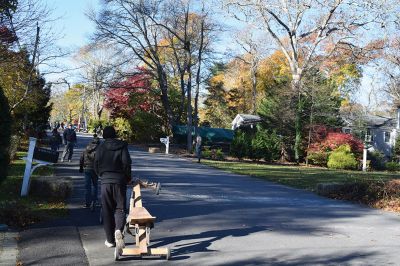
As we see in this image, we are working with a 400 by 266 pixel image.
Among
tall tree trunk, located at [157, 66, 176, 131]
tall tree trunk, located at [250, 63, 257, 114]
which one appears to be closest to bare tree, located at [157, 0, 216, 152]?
tall tree trunk, located at [157, 66, 176, 131]

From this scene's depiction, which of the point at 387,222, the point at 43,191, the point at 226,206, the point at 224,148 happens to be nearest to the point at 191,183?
the point at 226,206

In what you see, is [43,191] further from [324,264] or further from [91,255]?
[324,264]

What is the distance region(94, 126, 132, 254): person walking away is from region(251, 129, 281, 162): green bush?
1237 inches

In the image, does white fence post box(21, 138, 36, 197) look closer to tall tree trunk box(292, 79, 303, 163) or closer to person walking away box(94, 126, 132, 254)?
person walking away box(94, 126, 132, 254)

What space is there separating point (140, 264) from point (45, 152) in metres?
7.04

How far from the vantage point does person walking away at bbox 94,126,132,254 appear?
725cm

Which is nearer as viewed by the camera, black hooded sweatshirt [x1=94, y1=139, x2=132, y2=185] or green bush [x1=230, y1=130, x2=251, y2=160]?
black hooded sweatshirt [x1=94, y1=139, x2=132, y2=185]

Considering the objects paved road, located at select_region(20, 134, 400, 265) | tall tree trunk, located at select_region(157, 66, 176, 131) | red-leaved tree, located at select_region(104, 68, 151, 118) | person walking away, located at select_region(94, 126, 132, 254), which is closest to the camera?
paved road, located at select_region(20, 134, 400, 265)

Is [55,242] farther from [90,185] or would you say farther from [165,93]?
[165,93]

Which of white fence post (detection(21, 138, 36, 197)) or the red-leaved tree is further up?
the red-leaved tree

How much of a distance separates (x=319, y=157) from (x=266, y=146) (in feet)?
13.3

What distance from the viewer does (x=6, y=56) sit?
16.2 metres

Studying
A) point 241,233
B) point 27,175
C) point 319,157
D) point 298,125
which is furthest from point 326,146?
point 241,233

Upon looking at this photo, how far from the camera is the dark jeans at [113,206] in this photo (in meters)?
7.20
